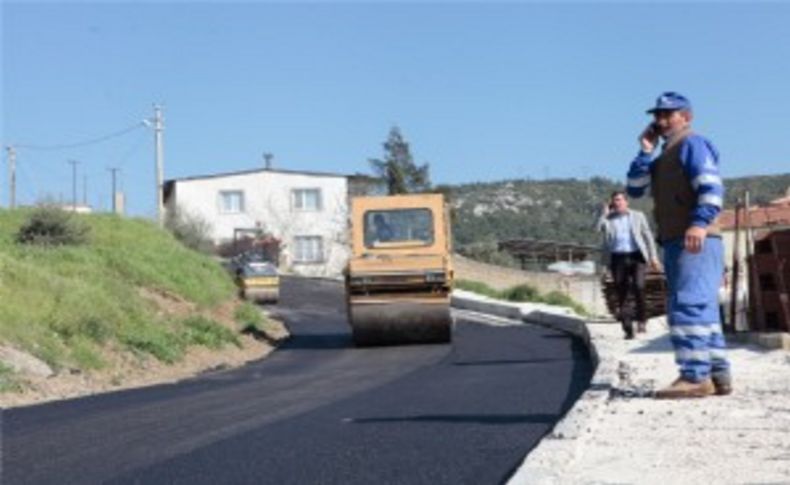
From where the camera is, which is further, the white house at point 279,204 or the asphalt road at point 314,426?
the white house at point 279,204

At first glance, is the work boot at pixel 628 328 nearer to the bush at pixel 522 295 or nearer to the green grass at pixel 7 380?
the green grass at pixel 7 380

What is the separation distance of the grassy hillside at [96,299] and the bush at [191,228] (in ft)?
90.1

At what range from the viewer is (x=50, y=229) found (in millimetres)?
21828

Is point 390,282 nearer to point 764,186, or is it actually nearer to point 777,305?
point 777,305

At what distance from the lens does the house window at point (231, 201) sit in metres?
72.8

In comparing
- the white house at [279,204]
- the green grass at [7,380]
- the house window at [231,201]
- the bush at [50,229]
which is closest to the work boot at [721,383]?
the green grass at [7,380]

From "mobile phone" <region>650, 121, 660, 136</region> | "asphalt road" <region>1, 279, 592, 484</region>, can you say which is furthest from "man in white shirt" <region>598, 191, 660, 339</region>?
"mobile phone" <region>650, 121, 660, 136</region>

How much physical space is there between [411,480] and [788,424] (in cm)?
199

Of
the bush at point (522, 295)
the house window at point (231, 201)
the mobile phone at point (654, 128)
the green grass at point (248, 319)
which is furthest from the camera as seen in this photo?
the house window at point (231, 201)

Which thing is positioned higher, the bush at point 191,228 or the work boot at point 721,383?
the bush at point 191,228

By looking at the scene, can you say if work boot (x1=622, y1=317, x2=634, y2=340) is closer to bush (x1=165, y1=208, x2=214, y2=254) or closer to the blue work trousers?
the blue work trousers

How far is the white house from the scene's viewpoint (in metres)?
70.8

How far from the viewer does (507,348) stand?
13.9 m

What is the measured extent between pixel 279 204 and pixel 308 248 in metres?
3.36
